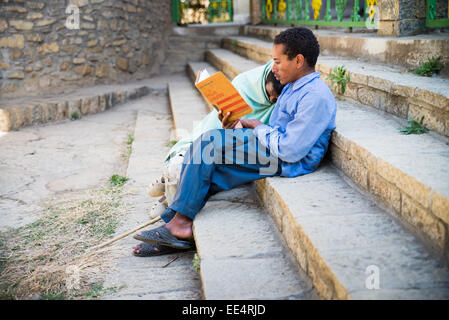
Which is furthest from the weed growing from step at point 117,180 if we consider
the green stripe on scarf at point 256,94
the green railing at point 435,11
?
the green railing at point 435,11

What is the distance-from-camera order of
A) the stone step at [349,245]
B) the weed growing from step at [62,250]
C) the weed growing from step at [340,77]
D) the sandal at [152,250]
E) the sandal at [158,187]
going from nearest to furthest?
the stone step at [349,245], the weed growing from step at [62,250], the sandal at [152,250], the sandal at [158,187], the weed growing from step at [340,77]

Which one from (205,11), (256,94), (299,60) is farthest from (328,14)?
(205,11)

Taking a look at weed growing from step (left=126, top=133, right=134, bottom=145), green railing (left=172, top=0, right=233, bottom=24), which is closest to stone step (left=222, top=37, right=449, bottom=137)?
weed growing from step (left=126, top=133, right=134, bottom=145)

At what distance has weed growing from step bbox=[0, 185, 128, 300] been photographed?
2139 millimetres

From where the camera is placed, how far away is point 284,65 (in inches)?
92.5

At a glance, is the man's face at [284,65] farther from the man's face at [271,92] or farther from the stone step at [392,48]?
the stone step at [392,48]

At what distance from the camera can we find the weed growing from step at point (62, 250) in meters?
2.14

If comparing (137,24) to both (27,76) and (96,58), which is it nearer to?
(96,58)

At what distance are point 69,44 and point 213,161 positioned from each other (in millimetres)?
4753

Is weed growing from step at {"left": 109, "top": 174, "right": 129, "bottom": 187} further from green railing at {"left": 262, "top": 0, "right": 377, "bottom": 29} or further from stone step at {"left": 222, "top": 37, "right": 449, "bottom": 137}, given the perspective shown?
green railing at {"left": 262, "top": 0, "right": 377, "bottom": 29}

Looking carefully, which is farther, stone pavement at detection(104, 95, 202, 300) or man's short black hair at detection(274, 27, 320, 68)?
man's short black hair at detection(274, 27, 320, 68)

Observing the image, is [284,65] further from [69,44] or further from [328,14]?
[69,44]

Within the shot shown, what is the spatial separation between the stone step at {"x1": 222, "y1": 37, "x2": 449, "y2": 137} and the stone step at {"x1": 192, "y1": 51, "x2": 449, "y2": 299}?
0.50ft

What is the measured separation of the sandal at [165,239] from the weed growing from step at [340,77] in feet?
5.49
